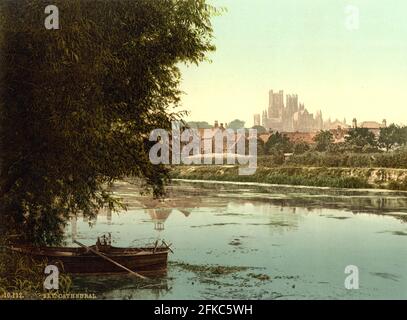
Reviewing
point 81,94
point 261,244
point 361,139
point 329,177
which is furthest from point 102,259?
point 361,139

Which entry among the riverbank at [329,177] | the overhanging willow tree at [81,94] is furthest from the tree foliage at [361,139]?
the overhanging willow tree at [81,94]

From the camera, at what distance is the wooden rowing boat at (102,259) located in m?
12.6

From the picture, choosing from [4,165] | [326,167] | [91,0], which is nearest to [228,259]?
[4,165]

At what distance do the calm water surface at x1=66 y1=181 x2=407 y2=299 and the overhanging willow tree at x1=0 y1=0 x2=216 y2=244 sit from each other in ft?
8.78

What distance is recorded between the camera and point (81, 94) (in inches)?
412

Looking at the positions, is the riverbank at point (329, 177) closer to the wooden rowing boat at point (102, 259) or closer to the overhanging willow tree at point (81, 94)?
the wooden rowing boat at point (102, 259)

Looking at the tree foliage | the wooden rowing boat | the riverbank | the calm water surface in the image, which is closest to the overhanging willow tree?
the wooden rowing boat

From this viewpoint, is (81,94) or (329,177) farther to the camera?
(329,177)

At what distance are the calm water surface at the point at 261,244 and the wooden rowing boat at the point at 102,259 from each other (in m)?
0.26

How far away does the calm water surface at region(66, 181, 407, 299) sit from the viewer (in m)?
12.5

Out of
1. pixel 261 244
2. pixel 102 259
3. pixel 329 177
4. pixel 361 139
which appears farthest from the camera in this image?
pixel 361 139

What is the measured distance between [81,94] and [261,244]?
9.13m

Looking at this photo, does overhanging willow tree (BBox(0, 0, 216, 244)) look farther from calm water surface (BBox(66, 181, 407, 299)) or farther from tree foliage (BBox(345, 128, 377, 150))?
tree foliage (BBox(345, 128, 377, 150))

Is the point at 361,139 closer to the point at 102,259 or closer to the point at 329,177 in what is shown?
the point at 329,177
